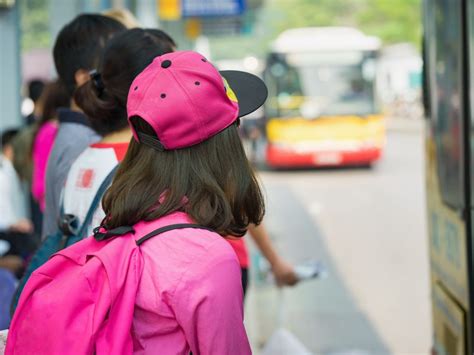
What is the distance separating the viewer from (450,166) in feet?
12.9

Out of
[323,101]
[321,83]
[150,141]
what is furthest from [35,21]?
[321,83]

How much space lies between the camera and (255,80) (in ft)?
7.12

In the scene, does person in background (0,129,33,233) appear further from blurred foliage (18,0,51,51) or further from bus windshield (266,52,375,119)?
bus windshield (266,52,375,119)

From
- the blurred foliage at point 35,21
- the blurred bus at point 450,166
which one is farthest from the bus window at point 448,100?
the blurred foliage at point 35,21

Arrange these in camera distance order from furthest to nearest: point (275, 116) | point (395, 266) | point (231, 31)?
point (231, 31) < point (275, 116) < point (395, 266)

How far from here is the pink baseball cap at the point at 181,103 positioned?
76.4 inches

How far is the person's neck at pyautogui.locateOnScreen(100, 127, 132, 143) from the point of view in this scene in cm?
268

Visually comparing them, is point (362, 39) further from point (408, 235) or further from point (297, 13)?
point (297, 13)

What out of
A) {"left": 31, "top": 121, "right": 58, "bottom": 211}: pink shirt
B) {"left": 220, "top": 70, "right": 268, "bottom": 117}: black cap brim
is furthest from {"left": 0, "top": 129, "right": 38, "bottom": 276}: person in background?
{"left": 220, "top": 70, "right": 268, "bottom": 117}: black cap brim

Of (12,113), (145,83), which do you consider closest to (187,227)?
(145,83)

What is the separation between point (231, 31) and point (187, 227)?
24457 millimetres

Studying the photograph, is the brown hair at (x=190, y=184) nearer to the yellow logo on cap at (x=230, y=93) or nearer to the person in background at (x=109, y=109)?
the yellow logo on cap at (x=230, y=93)

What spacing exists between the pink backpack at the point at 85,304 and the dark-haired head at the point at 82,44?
1.34 meters

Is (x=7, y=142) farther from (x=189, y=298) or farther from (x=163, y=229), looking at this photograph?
(x=189, y=298)
